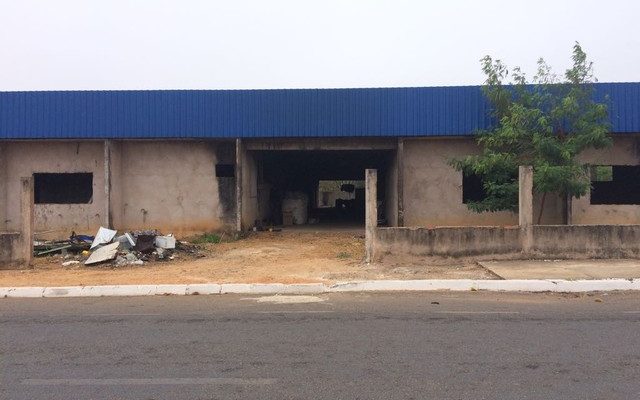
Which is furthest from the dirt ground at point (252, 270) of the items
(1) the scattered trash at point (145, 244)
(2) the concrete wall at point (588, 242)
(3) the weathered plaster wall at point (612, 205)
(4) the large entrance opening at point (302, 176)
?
(3) the weathered plaster wall at point (612, 205)

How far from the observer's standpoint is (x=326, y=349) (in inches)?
222

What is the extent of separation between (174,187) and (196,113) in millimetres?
2622

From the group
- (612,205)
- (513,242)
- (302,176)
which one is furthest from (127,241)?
(302,176)

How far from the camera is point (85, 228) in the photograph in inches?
712

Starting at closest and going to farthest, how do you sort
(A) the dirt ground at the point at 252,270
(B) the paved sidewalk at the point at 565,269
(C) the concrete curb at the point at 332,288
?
(C) the concrete curb at the point at 332,288 < (B) the paved sidewalk at the point at 565,269 < (A) the dirt ground at the point at 252,270

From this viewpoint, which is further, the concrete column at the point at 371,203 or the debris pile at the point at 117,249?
the debris pile at the point at 117,249

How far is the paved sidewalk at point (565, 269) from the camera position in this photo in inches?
389

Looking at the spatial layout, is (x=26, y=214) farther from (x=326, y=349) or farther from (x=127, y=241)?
(x=326, y=349)

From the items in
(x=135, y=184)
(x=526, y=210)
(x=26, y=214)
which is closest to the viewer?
(x=26, y=214)

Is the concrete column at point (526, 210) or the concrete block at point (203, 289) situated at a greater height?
the concrete column at point (526, 210)

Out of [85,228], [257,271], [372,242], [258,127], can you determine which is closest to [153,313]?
[257,271]

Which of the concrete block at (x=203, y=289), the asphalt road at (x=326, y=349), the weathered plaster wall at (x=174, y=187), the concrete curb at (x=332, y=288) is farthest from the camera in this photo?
the weathered plaster wall at (x=174, y=187)

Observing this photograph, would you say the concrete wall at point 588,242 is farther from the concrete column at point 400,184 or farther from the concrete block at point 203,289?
the concrete block at point 203,289

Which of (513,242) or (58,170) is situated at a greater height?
(58,170)
